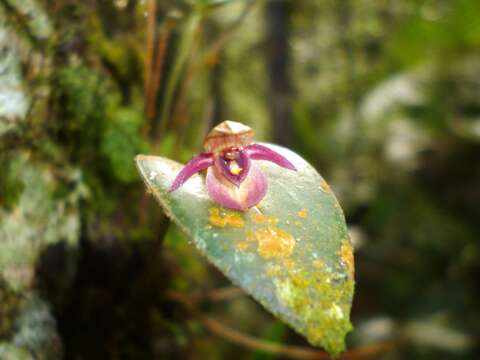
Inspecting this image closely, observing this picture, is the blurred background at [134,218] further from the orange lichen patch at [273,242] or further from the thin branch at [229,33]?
the orange lichen patch at [273,242]

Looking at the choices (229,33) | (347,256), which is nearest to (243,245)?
(347,256)

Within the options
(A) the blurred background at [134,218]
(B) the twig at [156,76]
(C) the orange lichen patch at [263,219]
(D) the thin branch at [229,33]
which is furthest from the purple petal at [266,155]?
(D) the thin branch at [229,33]

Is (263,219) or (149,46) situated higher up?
(149,46)

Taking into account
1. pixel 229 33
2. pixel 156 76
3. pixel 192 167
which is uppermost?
pixel 229 33

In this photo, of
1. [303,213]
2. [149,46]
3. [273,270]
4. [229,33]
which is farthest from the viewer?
[229,33]

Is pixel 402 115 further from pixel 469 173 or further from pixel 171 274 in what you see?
pixel 171 274

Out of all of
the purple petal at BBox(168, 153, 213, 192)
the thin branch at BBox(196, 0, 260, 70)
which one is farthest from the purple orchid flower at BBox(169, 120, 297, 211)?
the thin branch at BBox(196, 0, 260, 70)

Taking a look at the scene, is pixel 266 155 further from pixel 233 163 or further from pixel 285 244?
pixel 285 244
